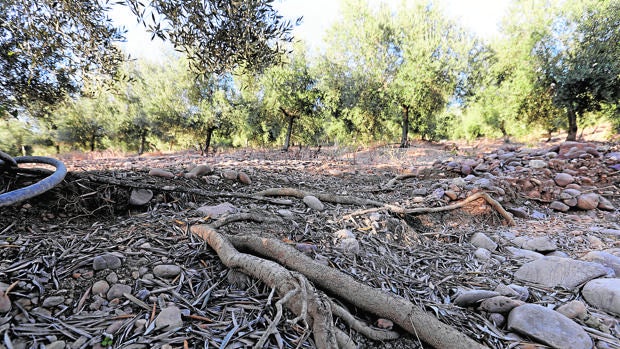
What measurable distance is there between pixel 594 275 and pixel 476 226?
170 cm

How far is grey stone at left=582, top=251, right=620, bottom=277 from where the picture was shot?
254cm

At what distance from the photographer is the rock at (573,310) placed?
6.02ft

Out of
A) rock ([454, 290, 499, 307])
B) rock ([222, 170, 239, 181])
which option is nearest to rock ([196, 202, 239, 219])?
rock ([222, 170, 239, 181])

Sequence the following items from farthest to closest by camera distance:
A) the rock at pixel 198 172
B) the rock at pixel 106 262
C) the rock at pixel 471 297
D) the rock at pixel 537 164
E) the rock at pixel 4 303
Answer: the rock at pixel 537 164
the rock at pixel 198 172
the rock at pixel 471 297
the rock at pixel 106 262
the rock at pixel 4 303

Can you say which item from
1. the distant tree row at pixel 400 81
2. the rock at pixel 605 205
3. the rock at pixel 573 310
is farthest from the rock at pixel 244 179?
the rock at pixel 605 205

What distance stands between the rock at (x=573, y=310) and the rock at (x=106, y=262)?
126 inches

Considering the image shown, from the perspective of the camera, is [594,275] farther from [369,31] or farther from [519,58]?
[519,58]

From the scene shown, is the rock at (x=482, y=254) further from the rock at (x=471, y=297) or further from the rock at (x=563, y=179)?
the rock at (x=563, y=179)

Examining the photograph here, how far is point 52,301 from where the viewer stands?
1.45 m

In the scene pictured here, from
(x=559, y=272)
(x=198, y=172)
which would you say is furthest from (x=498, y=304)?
(x=198, y=172)

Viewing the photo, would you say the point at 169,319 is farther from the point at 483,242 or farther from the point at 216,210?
Result: the point at 483,242

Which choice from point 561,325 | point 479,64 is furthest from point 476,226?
point 479,64

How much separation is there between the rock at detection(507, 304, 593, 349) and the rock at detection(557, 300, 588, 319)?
8.6 inches

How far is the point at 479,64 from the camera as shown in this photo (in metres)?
15.6
